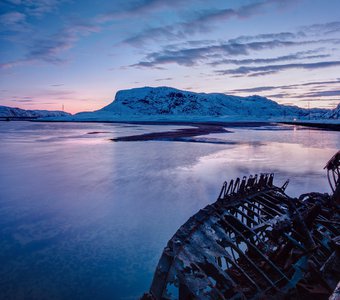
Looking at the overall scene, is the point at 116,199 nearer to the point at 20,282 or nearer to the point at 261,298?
the point at 20,282

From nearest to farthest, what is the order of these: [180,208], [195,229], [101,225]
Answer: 1. [195,229]
2. [101,225]
3. [180,208]

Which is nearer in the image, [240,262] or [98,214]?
[240,262]

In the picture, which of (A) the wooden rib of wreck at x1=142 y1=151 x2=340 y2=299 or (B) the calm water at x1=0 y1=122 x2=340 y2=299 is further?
(B) the calm water at x1=0 y1=122 x2=340 y2=299

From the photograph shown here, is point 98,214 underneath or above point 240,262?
underneath

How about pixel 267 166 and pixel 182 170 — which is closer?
pixel 182 170

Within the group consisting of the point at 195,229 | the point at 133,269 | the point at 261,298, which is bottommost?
the point at 133,269

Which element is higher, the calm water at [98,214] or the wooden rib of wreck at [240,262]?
the wooden rib of wreck at [240,262]

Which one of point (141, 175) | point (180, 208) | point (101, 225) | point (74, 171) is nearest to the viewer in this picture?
point (101, 225)

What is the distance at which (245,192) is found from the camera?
7070 millimetres

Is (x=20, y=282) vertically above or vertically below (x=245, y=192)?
below

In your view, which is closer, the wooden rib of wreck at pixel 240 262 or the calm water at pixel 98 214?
the wooden rib of wreck at pixel 240 262

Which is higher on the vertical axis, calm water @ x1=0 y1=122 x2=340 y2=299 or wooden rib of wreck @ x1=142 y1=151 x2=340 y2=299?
wooden rib of wreck @ x1=142 y1=151 x2=340 y2=299

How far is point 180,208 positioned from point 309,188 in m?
6.56

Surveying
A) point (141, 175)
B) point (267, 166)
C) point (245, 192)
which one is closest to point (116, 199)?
point (141, 175)
